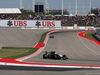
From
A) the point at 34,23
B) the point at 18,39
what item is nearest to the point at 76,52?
the point at 18,39

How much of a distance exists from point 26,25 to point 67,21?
1634 cm

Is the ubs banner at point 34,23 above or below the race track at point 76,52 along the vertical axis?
above

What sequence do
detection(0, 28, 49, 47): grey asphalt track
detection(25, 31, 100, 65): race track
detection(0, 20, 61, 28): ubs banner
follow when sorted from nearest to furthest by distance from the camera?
detection(25, 31, 100, 65): race track → detection(0, 28, 49, 47): grey asphalt track → detection(0, 20, 61, 28): ubs banner

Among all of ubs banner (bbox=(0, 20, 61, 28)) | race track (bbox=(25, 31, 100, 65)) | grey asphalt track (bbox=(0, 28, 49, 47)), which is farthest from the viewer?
ubs banner (bbox=(0, 20, 61, 28))

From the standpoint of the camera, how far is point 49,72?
533 inches

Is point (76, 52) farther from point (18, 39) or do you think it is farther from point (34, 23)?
point (34, 23)

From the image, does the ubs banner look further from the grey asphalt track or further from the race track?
A: the race track

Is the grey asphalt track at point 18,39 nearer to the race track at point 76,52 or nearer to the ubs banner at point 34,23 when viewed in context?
the race track at point 76,52

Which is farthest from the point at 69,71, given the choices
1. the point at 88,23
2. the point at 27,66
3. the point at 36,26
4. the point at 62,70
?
the point at 88,23

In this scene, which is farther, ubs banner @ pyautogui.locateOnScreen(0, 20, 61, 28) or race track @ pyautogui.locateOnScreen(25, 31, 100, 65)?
ubs banner @ pyautogui.locateOnScreen(0, 20, 61, 28)

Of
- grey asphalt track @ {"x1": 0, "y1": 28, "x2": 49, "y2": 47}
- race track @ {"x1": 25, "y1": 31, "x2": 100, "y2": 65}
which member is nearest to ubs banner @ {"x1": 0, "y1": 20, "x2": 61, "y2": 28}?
grey asphalt track @ {"x1": 0, "y1": 28, "x2": 49, "y2": 47}

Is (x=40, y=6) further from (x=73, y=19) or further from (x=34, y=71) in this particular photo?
(x=34, y=71)

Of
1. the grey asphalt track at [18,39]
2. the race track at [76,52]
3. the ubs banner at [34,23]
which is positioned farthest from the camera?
the ubs banner at [34,23]

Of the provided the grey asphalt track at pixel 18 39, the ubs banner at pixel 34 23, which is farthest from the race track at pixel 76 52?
the ubs banner at pixel 34 23
